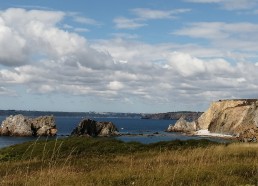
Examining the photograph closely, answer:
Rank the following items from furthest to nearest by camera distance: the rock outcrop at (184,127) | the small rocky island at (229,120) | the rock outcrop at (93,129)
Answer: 1. the rock outcrop at (184,127)
2. the rock outcrop at (93,129)
3. the small rocky island at (229,120)

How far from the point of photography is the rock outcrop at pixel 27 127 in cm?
13688

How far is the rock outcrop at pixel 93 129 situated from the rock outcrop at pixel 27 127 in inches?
354

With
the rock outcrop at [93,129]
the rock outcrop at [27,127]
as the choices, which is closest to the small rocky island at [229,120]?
the rock outcrop at [93,129]

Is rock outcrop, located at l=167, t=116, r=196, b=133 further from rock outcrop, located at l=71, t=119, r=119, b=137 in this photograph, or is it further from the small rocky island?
rock outcrop, located at l=71, t=119, r=119, b=137

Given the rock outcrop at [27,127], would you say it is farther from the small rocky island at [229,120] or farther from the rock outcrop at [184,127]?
the rock outcrop at [184,127]

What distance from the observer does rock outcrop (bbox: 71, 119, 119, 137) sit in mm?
143250

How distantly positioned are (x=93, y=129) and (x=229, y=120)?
49439 millimetres

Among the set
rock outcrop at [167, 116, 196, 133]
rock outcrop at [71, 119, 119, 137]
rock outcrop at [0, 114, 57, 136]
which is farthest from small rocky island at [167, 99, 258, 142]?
rock outcrop at [0, 114, 57, 136]

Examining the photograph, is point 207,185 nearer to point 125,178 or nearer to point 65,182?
point 125,178

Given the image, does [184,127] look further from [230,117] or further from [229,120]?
[230,117]

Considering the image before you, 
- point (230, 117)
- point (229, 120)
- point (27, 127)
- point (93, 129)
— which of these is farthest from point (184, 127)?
point (27, 127)

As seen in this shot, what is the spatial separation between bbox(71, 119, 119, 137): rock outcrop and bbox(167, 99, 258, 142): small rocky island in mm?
33597

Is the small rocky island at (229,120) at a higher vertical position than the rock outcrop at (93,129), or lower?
higher

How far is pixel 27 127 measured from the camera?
137 metres
